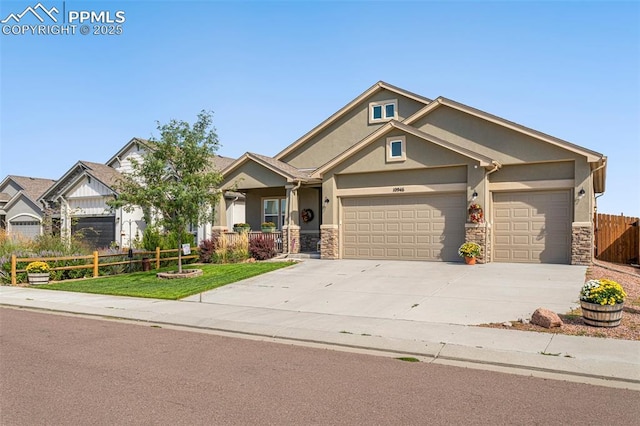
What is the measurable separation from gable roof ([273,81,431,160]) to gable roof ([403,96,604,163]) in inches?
46.8

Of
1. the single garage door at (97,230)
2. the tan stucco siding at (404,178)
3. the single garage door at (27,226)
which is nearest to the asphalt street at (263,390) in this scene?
the tan stucco siding at (404,178)

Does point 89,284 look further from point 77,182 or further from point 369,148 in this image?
point 77,182

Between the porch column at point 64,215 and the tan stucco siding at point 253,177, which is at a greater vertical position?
the tan stucco siding at point 253,177

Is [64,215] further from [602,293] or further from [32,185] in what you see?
[602,293]

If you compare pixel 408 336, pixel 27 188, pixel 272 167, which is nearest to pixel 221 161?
pixel 272 167

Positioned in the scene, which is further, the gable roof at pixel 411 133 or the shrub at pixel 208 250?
the shrub at pixel 208 250

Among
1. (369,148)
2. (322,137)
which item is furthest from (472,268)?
(322,137)

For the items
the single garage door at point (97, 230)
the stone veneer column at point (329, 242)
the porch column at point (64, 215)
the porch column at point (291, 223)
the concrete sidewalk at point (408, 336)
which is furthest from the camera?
the porch column at point (64, 215)

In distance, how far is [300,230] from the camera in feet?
75.9

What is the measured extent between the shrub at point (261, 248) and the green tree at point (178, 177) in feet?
13.3

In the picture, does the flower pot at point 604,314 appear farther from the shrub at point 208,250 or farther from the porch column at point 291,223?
the shrub at point 208,250

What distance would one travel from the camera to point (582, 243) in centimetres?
1698

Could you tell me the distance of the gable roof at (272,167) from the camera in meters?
21.5

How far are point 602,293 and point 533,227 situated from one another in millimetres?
9277
